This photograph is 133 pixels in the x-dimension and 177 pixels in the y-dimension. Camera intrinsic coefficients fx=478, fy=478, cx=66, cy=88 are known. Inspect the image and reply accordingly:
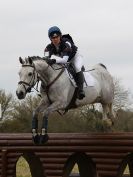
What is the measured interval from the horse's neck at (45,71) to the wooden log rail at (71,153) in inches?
47.3

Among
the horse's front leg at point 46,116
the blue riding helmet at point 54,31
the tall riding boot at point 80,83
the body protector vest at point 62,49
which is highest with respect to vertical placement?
the blue riding helmet at point 54,31

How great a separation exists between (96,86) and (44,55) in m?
1.49

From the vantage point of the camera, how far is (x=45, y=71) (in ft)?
28.3

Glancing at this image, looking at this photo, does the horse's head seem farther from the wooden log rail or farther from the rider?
the wooden log rail

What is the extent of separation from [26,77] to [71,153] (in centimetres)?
190

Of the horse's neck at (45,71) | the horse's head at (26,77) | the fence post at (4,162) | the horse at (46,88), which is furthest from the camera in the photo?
A: the fence post at (4,162)

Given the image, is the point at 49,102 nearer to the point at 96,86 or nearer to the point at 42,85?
the point at 42,85

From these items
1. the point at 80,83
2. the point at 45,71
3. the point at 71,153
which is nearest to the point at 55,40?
the point at 45,71

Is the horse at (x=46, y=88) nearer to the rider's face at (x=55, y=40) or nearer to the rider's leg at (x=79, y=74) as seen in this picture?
the rider's leg at (x=79, y=74)

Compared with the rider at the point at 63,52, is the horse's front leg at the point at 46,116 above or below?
below

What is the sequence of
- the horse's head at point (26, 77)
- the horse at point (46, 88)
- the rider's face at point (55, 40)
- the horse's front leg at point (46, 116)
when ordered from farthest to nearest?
the rider's face at point (55, 40), the horse's front leg at point (46, 116), the horse at point (46, 88), the horse's head at point (26, 77)

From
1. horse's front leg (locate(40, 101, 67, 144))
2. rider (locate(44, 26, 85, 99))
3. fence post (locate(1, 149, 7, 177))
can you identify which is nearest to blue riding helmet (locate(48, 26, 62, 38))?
rider (locate(44, 26, 85, 99))

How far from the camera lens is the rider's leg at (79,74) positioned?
8891 mm

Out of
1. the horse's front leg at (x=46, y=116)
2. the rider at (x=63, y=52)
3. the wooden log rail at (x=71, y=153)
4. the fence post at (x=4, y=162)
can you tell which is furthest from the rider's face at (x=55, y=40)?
the fence post at (x=4, y=162)
